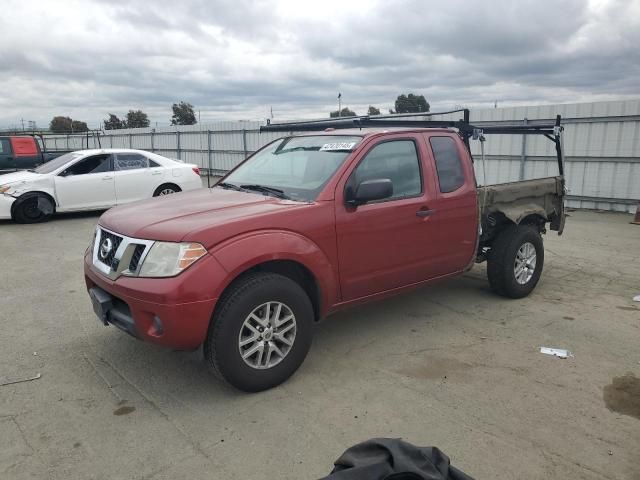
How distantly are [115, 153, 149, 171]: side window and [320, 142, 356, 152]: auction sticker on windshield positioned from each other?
810 cm

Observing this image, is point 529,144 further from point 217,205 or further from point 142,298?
point 142,298

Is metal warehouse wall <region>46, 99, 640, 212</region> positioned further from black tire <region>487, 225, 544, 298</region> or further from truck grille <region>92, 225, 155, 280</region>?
truck grille <region>92, 225, 155, 280</region>

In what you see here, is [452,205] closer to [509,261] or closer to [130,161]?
[509,261]

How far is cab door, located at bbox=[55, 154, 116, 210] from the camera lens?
1072 centimetres

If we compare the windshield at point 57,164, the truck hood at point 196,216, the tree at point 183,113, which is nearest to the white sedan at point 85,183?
the windshield at point 57,164

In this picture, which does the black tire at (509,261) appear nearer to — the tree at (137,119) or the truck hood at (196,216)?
the truck hood at (196,216)

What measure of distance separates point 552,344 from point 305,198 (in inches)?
96.8

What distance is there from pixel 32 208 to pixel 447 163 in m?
9.09

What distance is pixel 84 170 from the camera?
35.7 feet

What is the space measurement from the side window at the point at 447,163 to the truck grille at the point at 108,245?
9.10ft

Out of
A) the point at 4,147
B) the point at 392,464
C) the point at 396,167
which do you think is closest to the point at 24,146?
the point at 4,147

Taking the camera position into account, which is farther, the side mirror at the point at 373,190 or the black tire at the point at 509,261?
the black tire at the point at 509,261

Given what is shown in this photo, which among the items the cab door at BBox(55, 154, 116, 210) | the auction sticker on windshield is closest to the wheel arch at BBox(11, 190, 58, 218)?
the cab door at BBox(55, 154, 116, 210)

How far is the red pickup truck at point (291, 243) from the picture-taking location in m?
3.28
